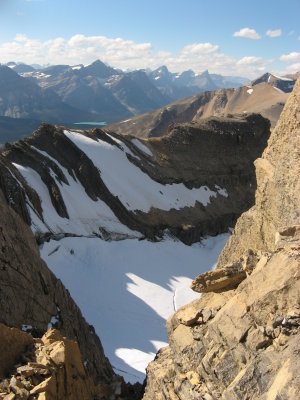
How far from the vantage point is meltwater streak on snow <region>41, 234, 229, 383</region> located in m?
28.2

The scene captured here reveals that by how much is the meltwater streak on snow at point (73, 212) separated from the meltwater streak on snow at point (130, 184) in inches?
148

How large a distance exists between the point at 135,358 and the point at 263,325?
17.5 m

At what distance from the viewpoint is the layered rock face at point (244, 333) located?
30.7 feet

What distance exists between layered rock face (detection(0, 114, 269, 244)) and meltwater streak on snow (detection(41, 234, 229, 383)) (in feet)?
8.36

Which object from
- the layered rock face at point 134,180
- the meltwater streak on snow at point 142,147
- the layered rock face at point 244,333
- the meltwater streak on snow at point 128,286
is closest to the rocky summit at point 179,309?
the layered rock face at point 244,333

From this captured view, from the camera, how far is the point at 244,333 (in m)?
10.3

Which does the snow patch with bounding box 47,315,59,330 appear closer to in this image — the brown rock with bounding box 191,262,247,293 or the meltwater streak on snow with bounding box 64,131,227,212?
the brown rock with bounding box 191,262,247,293

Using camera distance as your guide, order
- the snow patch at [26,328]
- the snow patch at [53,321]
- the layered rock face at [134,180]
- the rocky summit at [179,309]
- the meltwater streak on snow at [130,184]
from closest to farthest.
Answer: the rocky summit at [179,309] → the snow patch at [26,328] → the snow patch at [53,321] → the layered rock face at [134,180] → the meltwater streak on snow at [130,184]

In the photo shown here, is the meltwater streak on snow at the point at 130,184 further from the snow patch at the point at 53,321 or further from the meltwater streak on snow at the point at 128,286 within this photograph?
the snow patch at the point at 53,321

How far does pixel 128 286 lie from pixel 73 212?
1079 cm

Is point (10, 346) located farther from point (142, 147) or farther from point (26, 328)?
point (142, 147)

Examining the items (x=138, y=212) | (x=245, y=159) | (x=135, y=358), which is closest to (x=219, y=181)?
(x=245, y=159)

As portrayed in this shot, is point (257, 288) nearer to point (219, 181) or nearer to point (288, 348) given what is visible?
point (288, 348)

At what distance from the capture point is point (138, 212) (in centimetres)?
5031
